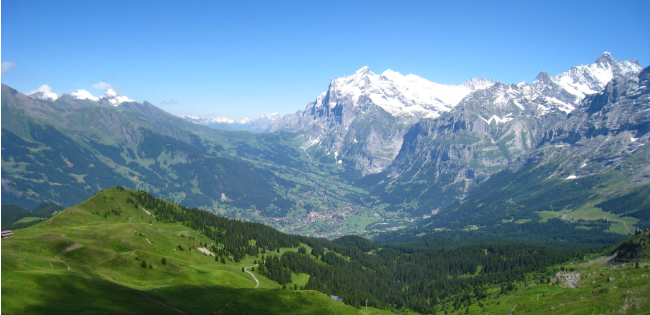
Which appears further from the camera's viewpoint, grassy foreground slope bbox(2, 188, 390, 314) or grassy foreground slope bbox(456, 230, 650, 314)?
grassy foreground slope bbox(456, 230, 650, 314)

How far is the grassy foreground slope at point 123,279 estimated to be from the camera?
8488cm

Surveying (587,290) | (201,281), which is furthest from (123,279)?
(587,290)

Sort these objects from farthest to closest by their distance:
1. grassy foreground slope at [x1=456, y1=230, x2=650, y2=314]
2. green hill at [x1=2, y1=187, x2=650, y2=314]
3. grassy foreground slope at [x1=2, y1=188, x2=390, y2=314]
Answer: grassy foreground slope at [x1=456, y1=230, x2=650, y2=314] → green hill at [x1=2, y1=187, x2=650, y2=314] → grassy foreground slope at [x1=2, y1=188, x2=390, y2=314]

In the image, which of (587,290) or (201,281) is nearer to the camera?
(587,290)

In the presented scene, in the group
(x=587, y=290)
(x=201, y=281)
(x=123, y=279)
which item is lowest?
(x=201, y=281)

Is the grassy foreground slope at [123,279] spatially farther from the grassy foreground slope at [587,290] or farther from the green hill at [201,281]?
the grassy foreground slope at [587,290]

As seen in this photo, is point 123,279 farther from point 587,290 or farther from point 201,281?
point 587,290

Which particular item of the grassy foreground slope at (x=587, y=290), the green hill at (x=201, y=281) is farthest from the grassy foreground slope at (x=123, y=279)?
the grassy foreground slope at (x=587, y=290)

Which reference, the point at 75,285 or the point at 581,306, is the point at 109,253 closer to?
the point at 75,285

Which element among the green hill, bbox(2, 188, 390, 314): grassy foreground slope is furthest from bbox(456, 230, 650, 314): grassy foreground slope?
bbox(2, 188, 390, 314): grassy foreground slope

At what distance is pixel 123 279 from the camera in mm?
114250

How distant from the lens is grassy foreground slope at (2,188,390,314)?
84.9m

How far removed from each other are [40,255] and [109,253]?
17971 millimetres

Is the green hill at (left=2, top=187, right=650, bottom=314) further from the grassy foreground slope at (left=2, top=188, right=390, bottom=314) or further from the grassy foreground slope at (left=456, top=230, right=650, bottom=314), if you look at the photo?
the grassy foreground slope at (left=456, top=230, right=650, bottom=314)
